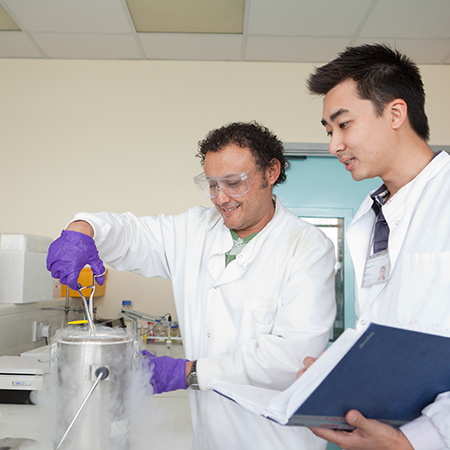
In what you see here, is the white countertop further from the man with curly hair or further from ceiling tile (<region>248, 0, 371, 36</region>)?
ceiling tile (<region>248, 0, 371, 36</region>)

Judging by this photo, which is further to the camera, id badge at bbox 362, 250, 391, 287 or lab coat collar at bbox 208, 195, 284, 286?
lab coat collar at bbox 208, 195, 284, 286

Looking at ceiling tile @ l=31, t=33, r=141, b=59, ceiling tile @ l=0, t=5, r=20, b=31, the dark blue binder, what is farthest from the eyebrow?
ceiling tile @ l=0, t=5, r=20, b=31

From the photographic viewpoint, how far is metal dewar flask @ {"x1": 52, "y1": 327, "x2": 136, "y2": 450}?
2.87ft

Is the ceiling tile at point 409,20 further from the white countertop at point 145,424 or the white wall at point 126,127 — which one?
the white countertop at point 145,424

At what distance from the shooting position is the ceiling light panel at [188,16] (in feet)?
8.19

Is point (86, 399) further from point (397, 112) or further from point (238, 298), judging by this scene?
point (397, 112)

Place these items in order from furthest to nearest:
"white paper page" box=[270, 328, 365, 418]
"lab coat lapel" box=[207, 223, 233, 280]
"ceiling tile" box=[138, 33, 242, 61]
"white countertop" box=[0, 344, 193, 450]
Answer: "ceiling tile" box=[138, 33, 242, 61] < "lab coat lapel" box=[207, 223, 233, 280] < "white countertop" box=[0, 344, 193, 450] < "white paper page" box=[270, 328, 365, 418]

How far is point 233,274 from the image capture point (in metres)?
1.38

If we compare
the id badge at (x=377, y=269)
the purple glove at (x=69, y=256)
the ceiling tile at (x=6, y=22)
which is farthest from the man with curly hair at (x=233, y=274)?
the ceiling tile at (x=6, y=22)

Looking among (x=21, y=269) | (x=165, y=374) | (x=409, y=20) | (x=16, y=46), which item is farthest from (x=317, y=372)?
(x=16, y=46)

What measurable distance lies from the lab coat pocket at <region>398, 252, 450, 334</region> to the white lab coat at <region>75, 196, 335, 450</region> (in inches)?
13.3

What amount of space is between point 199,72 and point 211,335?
2371mm

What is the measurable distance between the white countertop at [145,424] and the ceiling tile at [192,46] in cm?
237

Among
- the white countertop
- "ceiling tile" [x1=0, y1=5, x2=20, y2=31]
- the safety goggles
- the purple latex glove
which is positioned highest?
"ceiling tile" [x1=0, y1=5, x2=20, y2=31]
